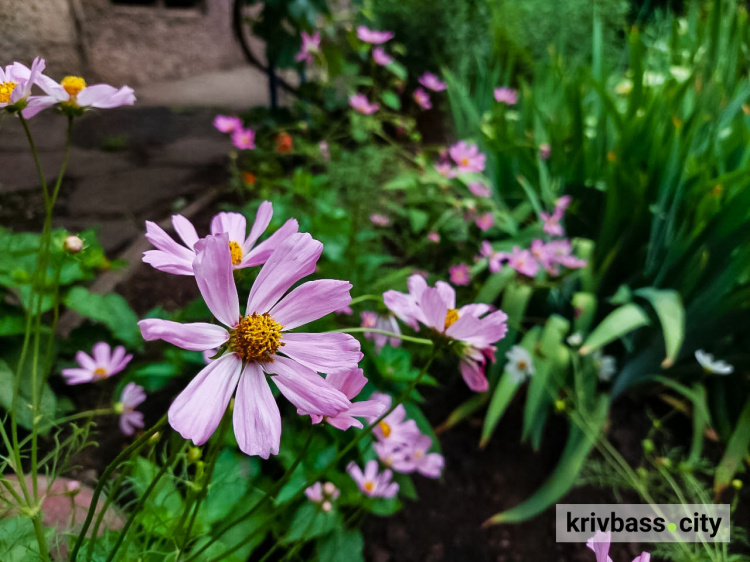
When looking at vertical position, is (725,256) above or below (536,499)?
above

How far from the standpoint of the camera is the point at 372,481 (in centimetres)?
64

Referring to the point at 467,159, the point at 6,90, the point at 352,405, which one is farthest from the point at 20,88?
Result: the point at 467,159

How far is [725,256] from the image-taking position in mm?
932

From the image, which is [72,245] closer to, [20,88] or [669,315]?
[20,88]

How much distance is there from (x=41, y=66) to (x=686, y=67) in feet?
5.05

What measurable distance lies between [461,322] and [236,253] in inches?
5.8

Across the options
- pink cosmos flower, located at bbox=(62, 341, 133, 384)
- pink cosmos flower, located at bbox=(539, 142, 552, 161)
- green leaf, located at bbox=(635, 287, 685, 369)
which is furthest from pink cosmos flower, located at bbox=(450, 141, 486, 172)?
pink cosmos flower, located at bbox=(62, 341, 133, 384)

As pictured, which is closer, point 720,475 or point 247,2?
point 720,475

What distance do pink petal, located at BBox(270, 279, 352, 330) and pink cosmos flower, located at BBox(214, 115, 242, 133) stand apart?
88 cm

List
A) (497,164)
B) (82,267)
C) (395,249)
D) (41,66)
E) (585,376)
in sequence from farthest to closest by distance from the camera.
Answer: (395,249) < (497,164) < (585,376) < (82,267) < (41,66)

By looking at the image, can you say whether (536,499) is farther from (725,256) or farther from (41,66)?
(41,66)

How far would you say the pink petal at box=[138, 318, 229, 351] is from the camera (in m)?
0.20

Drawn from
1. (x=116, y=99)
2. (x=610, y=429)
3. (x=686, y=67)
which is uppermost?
(x=116, y=99)

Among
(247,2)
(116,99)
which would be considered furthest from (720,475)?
(247,2)
